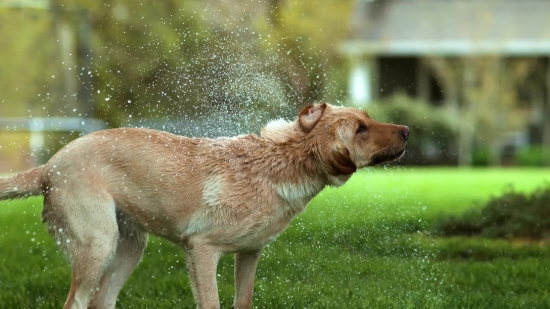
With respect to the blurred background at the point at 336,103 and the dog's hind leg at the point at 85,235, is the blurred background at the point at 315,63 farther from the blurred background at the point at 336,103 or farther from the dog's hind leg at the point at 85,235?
the dog's hind leg at the point at 85,235

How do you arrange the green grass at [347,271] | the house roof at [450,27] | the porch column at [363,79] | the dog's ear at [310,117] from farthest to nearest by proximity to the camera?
the house roof at [450,27] → the porch column at [363,79] → the green grass at [347,271] → the dog's ear at [310,117]

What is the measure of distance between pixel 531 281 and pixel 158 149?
10.4ft

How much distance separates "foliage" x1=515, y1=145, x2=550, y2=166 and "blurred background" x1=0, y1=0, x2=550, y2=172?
37 millimetres

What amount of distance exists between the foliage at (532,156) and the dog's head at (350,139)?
21.4 meters

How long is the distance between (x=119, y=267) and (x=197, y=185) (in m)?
0.79

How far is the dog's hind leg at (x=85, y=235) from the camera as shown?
4672mm

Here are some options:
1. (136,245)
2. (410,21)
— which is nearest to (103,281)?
(136,245)

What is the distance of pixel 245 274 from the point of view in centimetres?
514

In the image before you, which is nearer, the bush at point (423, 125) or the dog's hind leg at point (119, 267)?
the dog's hind leg at point (119, 267)

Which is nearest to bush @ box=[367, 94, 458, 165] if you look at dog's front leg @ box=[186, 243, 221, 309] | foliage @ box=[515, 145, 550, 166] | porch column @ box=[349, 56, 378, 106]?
porch column @ box=[349, 56, 378, 106]

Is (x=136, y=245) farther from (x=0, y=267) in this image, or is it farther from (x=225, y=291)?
(x=0, y=267)

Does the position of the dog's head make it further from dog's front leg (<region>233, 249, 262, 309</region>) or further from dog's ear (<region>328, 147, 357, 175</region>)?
dog's front leg (<region>233, 249, 262, 309</region>)

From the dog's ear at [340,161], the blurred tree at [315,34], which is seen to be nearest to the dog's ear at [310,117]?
the dog's ear at [340,161]

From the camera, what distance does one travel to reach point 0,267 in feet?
23.9
